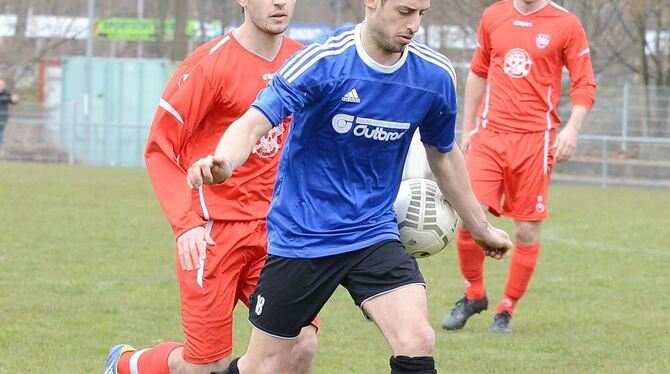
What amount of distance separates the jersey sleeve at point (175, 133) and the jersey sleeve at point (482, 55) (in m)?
3.31

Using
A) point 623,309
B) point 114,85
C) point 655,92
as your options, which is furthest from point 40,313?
point 114,85

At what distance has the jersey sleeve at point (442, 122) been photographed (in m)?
4.69

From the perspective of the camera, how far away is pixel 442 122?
15.6ft

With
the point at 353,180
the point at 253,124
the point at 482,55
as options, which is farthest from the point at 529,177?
the point at 253,124

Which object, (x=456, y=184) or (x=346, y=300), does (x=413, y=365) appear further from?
(x=346, y=300)

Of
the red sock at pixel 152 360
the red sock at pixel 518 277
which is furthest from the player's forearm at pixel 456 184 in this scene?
the red sock at pixel 518 277

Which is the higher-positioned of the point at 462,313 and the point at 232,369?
the point at 232,369

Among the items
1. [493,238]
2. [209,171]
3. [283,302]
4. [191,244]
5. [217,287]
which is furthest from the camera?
[217,287]

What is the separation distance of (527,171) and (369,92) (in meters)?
3.55

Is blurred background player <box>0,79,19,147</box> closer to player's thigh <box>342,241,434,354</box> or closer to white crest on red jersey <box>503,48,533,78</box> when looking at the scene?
white crest on red jersey <box>503,48,533,78</box>

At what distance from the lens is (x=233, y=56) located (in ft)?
17.1

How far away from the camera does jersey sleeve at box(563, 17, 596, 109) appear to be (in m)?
7.83

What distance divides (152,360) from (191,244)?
89 centimetres

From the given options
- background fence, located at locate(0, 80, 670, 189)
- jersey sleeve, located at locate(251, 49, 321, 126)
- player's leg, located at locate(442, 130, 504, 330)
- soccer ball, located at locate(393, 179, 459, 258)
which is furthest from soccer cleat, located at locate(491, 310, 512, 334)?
background fence, located at locate(0, 80, 670, 189)
